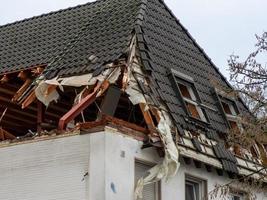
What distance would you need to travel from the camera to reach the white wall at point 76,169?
16.2m

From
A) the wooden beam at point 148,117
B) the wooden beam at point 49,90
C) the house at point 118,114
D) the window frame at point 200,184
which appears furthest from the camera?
the window frame at point 200,184

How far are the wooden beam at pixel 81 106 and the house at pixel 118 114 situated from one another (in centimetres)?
2

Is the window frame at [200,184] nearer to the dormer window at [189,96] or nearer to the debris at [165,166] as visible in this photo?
the dormer window at [189,96]

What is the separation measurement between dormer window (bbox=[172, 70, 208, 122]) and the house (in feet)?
0.11

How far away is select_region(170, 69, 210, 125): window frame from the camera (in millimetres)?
19547

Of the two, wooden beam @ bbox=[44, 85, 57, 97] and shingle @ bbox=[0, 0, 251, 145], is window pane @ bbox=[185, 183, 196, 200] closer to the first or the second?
shingle @ bbox=[0, 0, 251, 145]

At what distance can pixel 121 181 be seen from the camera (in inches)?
647

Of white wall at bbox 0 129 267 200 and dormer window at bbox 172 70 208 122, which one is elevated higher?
dormer window at bbox 172 70 208 122

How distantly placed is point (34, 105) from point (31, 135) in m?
3.26

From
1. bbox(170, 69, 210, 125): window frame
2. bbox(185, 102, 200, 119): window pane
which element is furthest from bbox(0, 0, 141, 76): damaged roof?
bbox(185, 102, 200, 119): window pane

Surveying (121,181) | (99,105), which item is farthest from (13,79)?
(121,181)

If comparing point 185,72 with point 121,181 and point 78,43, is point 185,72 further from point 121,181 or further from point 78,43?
point 121,181

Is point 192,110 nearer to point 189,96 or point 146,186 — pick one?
point 189,96

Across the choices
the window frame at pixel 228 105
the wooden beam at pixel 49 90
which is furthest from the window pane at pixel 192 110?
the wooden beam at pixel 49 90
